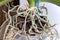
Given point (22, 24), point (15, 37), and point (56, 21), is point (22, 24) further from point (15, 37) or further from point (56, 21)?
point (56, 21)

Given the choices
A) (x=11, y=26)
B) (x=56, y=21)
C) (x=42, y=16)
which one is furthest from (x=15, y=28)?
(x=56, y=21)

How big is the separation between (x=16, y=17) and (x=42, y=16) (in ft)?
0.37

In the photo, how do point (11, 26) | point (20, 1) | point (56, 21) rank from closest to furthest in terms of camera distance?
point (11, 26) → point (56, 21) → point (20, 1)

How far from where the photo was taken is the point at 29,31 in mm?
716

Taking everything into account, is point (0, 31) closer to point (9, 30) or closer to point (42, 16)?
point (9, 30)

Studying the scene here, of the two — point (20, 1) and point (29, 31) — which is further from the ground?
point (20, 1)

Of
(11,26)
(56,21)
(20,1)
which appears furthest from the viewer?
(20,1)

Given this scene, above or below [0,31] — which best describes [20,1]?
above

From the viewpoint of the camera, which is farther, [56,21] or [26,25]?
[56,21]

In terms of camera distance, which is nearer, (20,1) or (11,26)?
(11,26)

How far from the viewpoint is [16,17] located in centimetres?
74

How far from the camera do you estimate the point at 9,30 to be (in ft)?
2.36

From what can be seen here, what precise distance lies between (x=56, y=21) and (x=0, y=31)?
272mm

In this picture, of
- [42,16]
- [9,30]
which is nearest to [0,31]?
[9,30]
